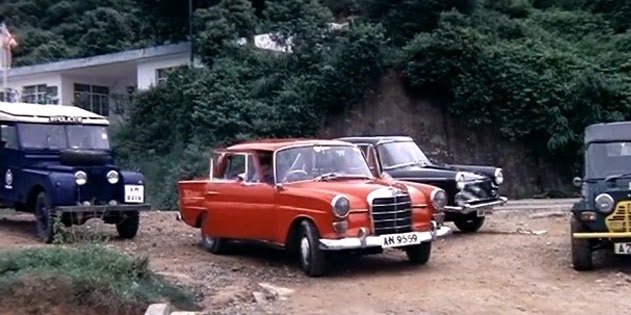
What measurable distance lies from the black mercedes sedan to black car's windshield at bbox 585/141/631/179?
9.08ft

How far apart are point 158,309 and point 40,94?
32.9 metres

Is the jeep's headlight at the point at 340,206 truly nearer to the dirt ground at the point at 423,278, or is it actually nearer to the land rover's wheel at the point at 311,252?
the land rover's wheel at the point at 311,252

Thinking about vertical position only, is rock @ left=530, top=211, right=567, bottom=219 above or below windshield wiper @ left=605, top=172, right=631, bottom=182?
below

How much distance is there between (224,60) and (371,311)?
73.0ft

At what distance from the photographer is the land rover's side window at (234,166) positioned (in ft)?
46.4

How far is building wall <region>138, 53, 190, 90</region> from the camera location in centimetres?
3381

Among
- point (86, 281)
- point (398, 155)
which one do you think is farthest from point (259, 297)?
point (398, 155)

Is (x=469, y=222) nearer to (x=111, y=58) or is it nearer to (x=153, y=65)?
(x=153, y=65)

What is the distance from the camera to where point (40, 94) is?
40.3m

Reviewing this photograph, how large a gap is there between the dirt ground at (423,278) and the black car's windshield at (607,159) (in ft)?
4.14

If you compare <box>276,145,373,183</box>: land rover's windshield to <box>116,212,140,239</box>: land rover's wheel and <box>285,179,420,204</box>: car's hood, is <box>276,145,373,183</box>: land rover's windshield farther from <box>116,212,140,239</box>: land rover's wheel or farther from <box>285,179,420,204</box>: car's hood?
<box>116,212,140,239</box>: land rover's wheel

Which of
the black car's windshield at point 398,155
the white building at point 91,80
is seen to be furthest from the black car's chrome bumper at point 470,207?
the white building at point 91,80

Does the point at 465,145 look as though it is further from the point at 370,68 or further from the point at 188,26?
the point at 188,26

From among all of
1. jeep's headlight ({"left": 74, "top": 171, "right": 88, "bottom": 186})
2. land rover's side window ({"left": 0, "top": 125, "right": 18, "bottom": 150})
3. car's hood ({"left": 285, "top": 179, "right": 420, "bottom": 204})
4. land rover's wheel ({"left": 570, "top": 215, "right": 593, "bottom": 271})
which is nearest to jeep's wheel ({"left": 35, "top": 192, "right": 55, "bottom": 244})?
jeep's headlight ({"left": 74, "top": 171, "right": 88, "bottom": 186})
